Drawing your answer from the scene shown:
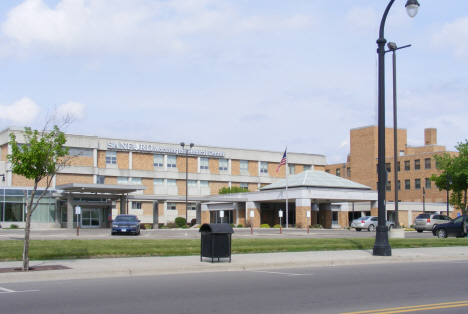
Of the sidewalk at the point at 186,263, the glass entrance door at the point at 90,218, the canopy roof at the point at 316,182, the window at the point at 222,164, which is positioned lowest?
the glass entrance door at the point at 90,218

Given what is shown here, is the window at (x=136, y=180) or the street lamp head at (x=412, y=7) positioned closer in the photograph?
the street lamp head at (x=412, y=7)

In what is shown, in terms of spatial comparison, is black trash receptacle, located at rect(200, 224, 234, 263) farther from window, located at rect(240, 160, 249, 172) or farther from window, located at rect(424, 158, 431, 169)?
window, located at rect(424, 158, 431, 169)

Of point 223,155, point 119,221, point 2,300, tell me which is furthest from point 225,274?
point 223,155

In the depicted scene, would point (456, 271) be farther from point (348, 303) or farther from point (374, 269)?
point (348, 303)

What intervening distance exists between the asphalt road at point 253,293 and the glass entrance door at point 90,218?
50.3 meters

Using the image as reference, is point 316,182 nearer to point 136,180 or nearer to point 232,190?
point 232,190

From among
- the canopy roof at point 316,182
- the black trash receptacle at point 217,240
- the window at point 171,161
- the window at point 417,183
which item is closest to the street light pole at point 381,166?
the black trash receptacle at point 217,240

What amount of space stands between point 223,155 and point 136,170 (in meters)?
14.6

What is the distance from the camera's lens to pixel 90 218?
61.6 meters

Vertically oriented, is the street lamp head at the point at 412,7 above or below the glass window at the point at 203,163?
above

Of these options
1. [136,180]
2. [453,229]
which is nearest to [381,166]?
[453,229]

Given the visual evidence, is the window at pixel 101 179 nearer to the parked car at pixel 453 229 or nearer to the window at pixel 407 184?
the window at pixel 407 184

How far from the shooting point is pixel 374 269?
49.5 ft

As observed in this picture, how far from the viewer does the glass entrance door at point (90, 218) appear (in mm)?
61156
